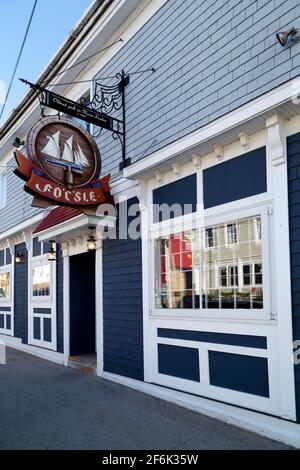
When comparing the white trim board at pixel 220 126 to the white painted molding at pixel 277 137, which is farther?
the white painted molding at pixel 277 137

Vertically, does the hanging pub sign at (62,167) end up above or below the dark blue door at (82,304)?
above

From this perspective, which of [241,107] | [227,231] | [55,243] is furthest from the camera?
[55,243]

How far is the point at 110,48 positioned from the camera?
7.44m

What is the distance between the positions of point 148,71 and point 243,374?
466 centimetres

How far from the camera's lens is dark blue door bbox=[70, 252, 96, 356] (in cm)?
882

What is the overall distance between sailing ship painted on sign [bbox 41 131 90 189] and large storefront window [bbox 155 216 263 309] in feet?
5.38

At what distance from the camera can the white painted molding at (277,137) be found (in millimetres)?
4191

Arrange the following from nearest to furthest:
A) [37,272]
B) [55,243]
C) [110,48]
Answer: [110,48], [55,243], [37,272]

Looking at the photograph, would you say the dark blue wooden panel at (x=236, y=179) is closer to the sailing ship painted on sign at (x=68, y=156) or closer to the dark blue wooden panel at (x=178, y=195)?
the dark blue wooden panel at (x=178, y=195)

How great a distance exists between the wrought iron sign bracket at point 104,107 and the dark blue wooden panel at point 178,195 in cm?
96

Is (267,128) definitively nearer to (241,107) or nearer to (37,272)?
(241,107)

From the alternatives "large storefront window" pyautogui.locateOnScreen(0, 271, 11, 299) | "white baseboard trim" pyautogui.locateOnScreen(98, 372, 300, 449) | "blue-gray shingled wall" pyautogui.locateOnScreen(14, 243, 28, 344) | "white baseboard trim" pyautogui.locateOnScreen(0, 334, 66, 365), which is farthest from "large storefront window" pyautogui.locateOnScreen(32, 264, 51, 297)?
"white baseboard trim" pyautogui.locateOnScreen(98, 372, 300, 449)

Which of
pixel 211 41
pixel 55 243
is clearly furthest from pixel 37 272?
pixel 211 41

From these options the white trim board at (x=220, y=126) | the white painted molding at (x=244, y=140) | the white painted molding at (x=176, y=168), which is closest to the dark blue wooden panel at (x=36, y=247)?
the white trim board at (x=220, y=126)
